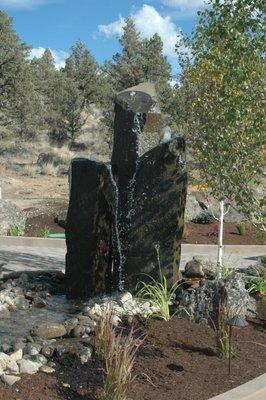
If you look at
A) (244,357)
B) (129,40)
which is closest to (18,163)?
(129,40)

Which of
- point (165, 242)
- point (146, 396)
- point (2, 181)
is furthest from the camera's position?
point (2, 181)

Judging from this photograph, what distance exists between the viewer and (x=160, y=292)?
284 inches

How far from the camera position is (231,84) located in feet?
22.1

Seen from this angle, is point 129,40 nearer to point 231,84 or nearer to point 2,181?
point 2,181

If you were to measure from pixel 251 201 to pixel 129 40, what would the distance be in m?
31.9

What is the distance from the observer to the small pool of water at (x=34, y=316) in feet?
22.8

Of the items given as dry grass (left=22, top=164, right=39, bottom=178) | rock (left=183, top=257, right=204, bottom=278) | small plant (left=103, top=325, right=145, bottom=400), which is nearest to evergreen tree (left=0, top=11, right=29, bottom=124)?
dry grass (left=22, top=164, right=39, bottom=178)

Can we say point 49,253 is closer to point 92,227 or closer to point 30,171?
point 92,227

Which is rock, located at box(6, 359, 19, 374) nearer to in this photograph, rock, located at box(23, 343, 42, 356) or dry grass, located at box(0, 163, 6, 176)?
rock, located at box(23, 343, 42, 356)

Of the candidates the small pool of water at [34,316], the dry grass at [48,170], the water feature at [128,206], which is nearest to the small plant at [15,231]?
the small pool of water at [34,316]

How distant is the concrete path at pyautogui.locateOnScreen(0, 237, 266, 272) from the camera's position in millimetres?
11000

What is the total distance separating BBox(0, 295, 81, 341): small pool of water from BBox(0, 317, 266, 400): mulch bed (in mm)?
1396

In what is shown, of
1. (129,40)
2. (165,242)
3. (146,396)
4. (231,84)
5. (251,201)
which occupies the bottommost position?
(146,396)

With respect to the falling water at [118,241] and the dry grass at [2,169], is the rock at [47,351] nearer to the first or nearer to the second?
the falling water at [118,241]
